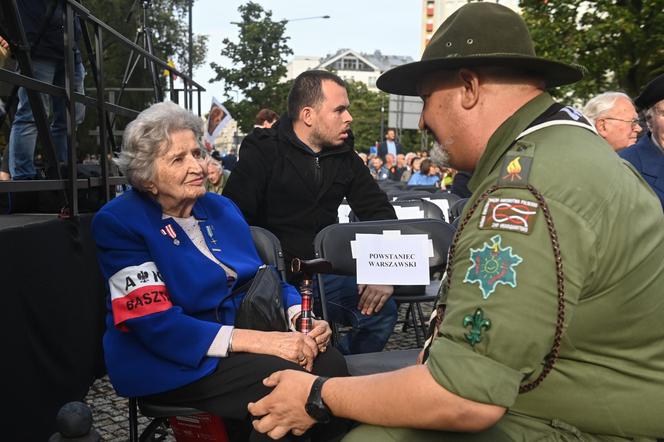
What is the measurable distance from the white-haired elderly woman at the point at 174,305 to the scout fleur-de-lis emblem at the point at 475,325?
1278 millimetres

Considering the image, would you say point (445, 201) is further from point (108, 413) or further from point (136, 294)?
point (136, 294)

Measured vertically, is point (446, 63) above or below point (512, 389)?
above

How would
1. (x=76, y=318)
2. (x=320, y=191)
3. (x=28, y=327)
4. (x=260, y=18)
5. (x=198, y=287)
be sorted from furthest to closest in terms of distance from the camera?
(x=260, y=18) < (x=320, y=191) < (x=76, y=318) < (x=28, y=327) < (x=198, y=287)

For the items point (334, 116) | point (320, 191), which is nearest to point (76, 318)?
point (320, 191)

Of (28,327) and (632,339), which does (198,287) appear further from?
(632,339)

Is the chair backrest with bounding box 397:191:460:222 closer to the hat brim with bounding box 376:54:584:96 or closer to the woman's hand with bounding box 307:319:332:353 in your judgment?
the woman's hand with bounding box 307:319:332:353

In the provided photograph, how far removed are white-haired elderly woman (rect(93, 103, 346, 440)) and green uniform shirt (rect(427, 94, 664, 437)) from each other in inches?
48.8

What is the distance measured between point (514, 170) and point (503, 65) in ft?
1.14

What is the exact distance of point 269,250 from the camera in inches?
136

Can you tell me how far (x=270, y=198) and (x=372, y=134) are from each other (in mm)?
90230

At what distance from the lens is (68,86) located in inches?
163

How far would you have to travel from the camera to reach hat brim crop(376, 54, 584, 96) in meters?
1.71

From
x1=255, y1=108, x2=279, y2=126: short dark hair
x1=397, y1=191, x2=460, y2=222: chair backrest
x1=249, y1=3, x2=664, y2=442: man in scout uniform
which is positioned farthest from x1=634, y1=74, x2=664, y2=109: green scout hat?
x1=255, y1=108, x2=279, y2=126: short dark hair

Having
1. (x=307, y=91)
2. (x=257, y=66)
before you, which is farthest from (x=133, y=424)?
(x=257, y=66)
